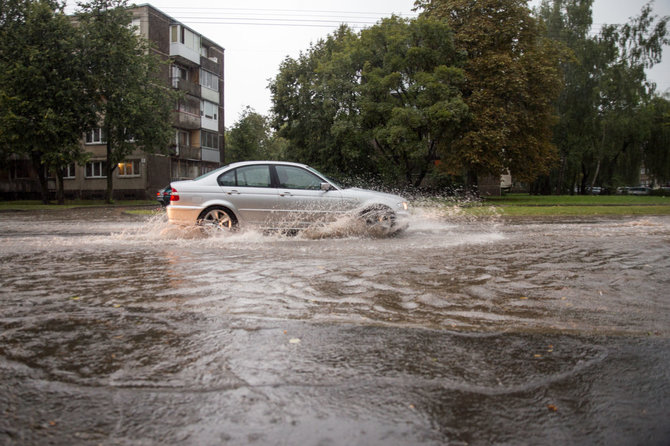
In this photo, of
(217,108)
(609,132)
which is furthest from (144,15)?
(609,132)

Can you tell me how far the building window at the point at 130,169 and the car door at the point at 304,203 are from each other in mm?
38325

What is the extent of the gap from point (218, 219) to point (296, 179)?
180 cm

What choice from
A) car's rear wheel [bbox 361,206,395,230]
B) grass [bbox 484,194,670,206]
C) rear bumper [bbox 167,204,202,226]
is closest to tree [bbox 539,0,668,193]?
grass [bbox 484,194,670,206]

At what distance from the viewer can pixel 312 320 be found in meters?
4.17

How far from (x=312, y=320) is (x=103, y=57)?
3463 centimetres

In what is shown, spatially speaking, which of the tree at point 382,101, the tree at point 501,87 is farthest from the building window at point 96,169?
the tree at point 501,87

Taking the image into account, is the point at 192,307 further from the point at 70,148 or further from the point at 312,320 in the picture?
the point at 70,148

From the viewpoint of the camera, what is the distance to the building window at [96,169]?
149 ft

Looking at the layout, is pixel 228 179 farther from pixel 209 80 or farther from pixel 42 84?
pixel 209 80

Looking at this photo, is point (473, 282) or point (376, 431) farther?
point (473, 282)

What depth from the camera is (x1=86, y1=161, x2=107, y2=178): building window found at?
45469 mm

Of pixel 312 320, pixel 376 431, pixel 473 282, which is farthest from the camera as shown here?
pixel 473 282

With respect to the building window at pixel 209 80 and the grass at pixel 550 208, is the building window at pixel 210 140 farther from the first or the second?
the grass at pixel 550 208

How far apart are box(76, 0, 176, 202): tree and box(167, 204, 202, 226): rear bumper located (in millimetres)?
25840
